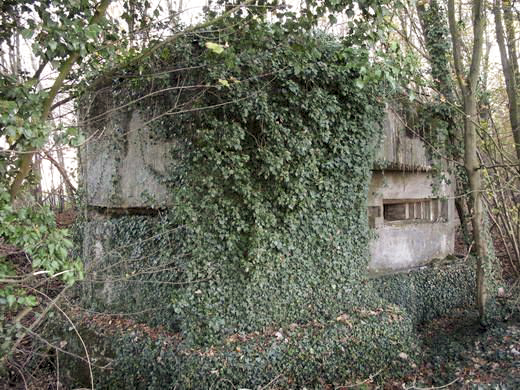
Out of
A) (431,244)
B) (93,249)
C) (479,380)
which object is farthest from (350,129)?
(93,249)

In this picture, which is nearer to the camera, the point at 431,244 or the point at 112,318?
the point at 112,318

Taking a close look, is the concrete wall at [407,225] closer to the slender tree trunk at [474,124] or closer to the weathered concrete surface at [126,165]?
the slender tree trunk at [474,124]

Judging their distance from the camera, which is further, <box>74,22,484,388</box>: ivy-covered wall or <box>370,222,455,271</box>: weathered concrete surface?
<box>370,222,455,271</box>: weathered concrete surface

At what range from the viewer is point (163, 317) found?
17.0 ft

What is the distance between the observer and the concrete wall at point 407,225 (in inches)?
260

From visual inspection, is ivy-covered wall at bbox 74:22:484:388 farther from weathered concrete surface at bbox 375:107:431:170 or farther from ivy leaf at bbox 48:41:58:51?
ivy leaf at bbox 48:41:58:51

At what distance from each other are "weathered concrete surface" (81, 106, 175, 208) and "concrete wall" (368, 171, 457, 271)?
3402 mm

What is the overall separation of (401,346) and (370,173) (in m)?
2.52

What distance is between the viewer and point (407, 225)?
7.04 metres

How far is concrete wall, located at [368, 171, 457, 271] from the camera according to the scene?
6594mm

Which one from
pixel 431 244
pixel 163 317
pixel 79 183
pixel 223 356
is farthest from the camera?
pixel 431 244

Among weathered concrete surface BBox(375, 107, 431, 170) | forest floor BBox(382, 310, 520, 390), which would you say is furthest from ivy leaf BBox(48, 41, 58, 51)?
weathered concrete surface BBox(375, 107, 431, 170)

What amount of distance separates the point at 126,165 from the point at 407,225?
15.7ft

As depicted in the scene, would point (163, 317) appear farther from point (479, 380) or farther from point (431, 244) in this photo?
point (431, 244)
